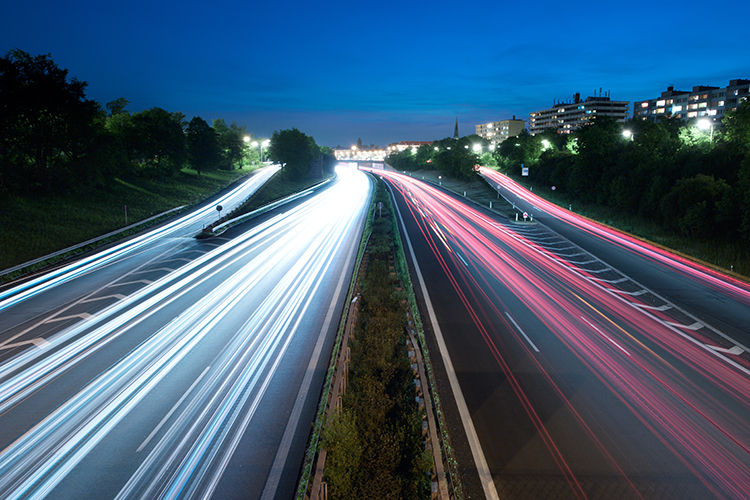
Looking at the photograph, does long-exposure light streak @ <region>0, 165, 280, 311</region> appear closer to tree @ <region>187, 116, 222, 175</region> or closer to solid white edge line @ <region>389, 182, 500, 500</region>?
solid white edge line @ <region>389, 182, 500, 500</region>

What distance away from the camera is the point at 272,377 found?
37.5 ft

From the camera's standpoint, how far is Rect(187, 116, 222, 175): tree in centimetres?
6644

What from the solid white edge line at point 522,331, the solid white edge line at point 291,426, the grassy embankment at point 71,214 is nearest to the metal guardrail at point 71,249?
the grassy embankment at point 71,214

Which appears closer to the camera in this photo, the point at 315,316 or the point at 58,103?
the point at 315,316

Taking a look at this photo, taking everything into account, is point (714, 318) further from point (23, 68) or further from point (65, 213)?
point (23, 68)

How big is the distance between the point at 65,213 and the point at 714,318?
40.0 m

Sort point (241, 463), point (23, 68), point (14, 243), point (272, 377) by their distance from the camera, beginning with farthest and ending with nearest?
point (23, 68)
point (14, 243)
point (272, 377)
point (241, 463)

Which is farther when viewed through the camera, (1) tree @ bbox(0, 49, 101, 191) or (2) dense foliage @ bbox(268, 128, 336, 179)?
(2) dense foliage @ bbox(268, 128, 336, 179)

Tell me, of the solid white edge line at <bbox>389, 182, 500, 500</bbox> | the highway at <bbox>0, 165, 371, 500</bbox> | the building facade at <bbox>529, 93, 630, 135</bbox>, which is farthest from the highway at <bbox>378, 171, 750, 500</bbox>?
the building facade at <bbox>529, 93, 630, 135</bbox>

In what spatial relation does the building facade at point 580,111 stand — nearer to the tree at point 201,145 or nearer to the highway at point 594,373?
the tree at point 201,145

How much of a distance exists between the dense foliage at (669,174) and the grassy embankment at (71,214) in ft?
136

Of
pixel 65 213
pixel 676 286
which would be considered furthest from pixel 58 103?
pixel 676 286

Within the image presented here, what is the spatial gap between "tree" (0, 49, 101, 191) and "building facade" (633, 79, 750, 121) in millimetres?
113536

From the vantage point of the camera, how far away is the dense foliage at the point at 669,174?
26.4 metres
